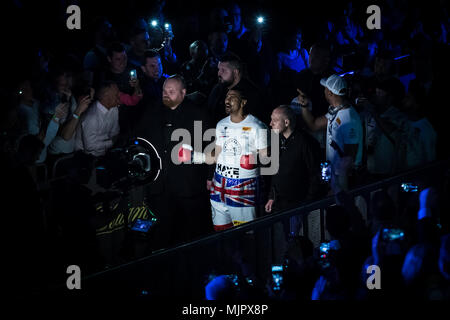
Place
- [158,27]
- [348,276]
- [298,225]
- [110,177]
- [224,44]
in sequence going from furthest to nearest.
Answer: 1. [158,27]
2. [224,44]
3. [298,225]
4. [110,177]
5. [348,276]

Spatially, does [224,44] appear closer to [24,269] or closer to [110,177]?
[110,177]

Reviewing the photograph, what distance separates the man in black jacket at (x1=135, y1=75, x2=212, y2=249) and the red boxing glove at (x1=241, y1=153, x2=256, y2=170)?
1.74 ft

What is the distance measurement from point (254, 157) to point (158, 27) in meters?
2.62

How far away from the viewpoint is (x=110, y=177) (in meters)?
4.05

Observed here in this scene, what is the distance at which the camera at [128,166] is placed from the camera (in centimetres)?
405

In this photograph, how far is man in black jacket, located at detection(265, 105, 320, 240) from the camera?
4695 mm

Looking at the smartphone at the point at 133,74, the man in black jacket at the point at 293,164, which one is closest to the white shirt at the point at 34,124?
the smartphone at the point at 133,74

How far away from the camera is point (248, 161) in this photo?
15.4ft

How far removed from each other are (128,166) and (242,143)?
1.17m

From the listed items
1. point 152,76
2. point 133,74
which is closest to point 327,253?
point 152,76

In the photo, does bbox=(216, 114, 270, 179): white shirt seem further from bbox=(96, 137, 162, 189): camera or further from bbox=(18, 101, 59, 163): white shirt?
bbox=(18, 101, 59, 163): white shirt

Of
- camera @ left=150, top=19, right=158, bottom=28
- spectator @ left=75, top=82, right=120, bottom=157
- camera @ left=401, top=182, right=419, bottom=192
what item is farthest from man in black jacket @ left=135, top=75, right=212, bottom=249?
camera @ left=401, top=182, right=419, bottom=192
